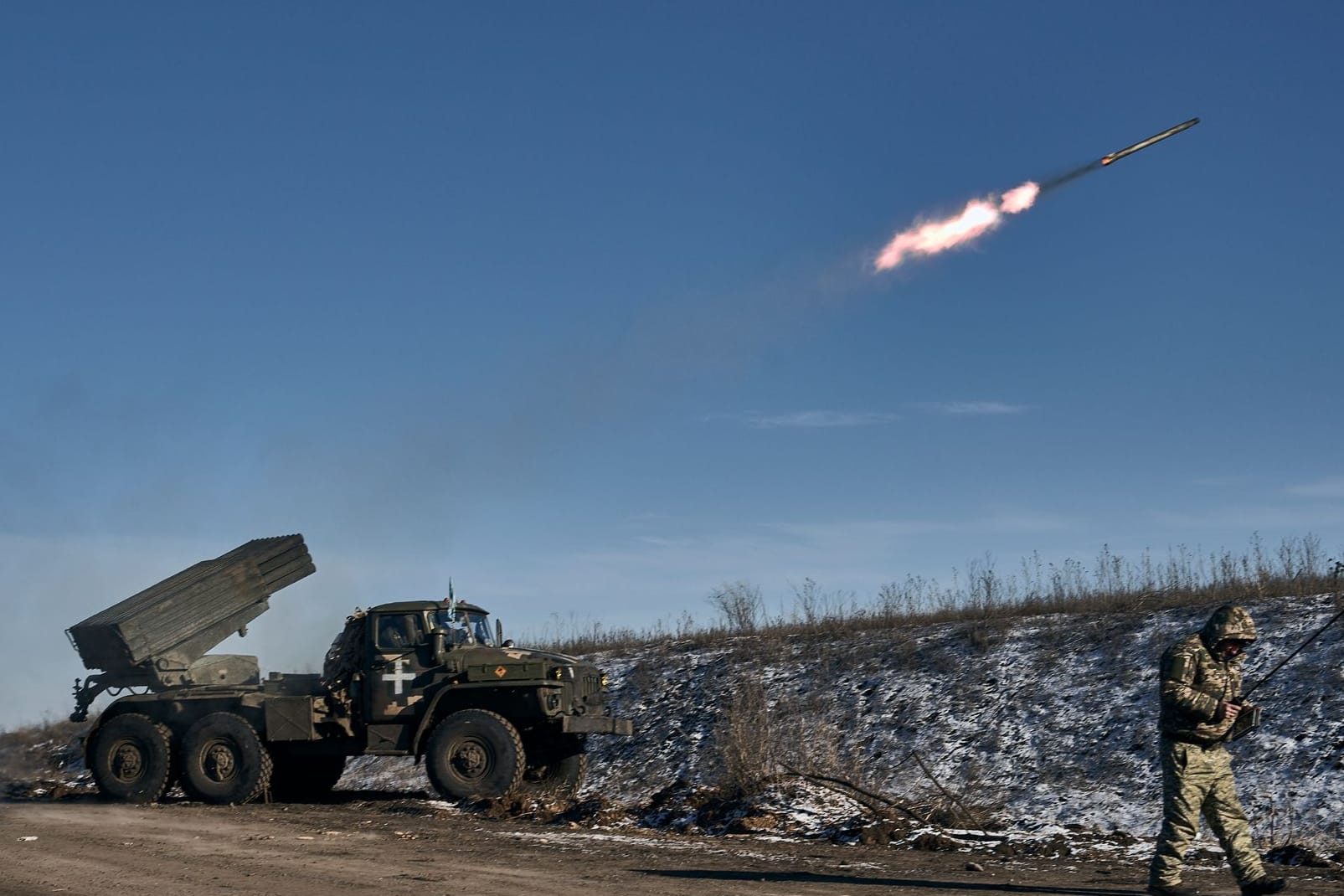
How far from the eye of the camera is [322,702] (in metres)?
16.2

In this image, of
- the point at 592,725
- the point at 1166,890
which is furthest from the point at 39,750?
the point at 1166,890

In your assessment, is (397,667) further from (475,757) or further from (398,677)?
(475,757)

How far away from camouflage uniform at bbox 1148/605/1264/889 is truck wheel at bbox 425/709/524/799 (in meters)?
8.50

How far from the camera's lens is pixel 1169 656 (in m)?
8.10

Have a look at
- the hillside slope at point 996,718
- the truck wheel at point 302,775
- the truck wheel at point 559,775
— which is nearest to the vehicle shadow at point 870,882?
the hillside slope at point 996,718

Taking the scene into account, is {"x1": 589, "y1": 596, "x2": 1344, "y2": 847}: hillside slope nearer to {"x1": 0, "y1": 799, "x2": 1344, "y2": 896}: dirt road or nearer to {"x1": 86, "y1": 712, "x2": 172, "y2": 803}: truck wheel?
{"x1": 0, "y1": 799, "x2": 1344, "y2": 896}: dirt road

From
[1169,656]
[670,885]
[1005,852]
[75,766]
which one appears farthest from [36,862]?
[75,766]

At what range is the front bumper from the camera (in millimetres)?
15203

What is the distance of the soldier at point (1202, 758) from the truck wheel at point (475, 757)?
8.48 m

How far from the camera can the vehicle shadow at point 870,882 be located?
28.8 feet

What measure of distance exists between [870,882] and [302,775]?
10.7m

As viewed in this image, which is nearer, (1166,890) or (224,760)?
(1166,890)

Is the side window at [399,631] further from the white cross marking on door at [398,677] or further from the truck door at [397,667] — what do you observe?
the white cross marking on door at [398,677]

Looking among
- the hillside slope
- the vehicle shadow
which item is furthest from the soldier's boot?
the hillside slope
